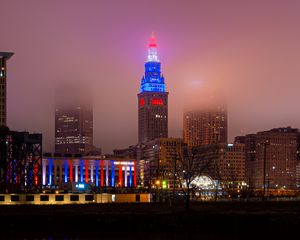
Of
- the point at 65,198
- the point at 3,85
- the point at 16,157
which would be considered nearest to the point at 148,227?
the point at 65,198

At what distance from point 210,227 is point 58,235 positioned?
38.1 ft

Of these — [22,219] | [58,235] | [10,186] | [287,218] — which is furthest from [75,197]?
[58,235]

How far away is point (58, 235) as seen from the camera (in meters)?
38.5

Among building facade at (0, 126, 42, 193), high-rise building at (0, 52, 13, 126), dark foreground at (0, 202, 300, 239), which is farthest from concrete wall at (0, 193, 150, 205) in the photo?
high-rise building at (0, 52, 13, 126)

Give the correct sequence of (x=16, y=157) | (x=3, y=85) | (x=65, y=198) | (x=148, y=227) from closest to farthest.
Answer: (x=148, y=227), (x=65, y=198), (x=16, y=157), (x=3, y=85)

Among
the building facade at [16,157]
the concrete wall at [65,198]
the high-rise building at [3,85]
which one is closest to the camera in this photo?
the concrete wall at [65,198]

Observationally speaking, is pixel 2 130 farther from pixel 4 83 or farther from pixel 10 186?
pixel 4 83

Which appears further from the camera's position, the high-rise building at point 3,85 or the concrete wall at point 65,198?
the high-rise building at point 3,85

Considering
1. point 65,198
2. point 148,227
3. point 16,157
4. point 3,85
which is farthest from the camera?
point 3,85

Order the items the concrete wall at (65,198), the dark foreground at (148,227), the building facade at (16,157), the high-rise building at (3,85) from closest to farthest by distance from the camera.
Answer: the dark foreground at (148,227)
the concrete wall at (65,198)
the building facade at (16,157)
the high-rise building at (3,85)

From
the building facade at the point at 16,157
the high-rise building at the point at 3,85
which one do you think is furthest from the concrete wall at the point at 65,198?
the high-rise building at the point at 3,85

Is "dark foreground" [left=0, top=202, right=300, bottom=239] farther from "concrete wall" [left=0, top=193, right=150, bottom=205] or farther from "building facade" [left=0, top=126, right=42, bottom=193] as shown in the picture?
"building facade" [left=0, top=126, right=42, bottom=193]

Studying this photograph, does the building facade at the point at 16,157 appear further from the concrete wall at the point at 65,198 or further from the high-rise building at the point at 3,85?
the high-rise building at the point at 3,85

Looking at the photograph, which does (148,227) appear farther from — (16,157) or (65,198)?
(16,157)
